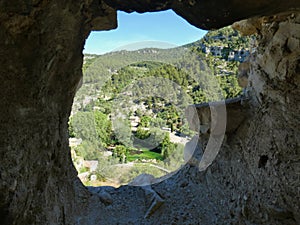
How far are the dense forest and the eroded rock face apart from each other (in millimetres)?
1278

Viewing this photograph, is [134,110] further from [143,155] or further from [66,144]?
[66,144]

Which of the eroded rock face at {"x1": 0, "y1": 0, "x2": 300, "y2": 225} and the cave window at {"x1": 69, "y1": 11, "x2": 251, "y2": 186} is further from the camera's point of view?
the cave window at {"x1": 69, "y1": 11, "x2": 251, "y2": 186}

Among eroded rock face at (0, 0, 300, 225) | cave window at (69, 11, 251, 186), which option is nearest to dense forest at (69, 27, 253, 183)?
cave window at (69, 11, 251, 186)

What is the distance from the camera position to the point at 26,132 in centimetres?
95

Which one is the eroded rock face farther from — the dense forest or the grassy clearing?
the grassy clearing

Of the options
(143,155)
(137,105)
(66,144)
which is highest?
(137,105)

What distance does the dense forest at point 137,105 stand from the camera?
11.3 ft

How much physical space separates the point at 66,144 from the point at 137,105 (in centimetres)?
225

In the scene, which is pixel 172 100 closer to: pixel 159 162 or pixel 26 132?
pixel 159 162

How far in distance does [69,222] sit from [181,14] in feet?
4.19

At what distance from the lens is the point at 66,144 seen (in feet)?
5.59

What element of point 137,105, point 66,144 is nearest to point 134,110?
point 137,105

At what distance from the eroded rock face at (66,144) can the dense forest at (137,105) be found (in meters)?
1.28

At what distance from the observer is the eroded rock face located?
0.82 m
